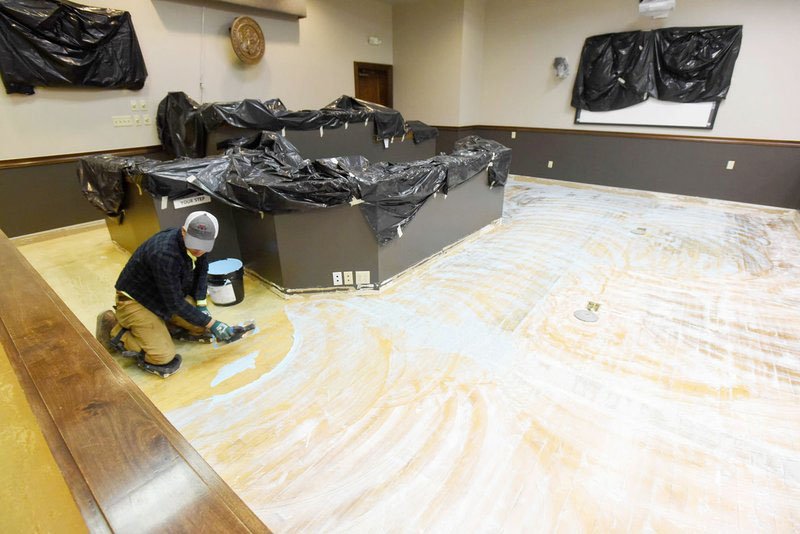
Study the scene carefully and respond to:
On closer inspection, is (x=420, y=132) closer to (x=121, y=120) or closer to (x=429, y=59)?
(x=429, y=59)

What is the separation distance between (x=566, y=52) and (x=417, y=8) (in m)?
2.63

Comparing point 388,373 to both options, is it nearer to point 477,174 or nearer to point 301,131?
point 477,174

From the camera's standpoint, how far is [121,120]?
4156 mm

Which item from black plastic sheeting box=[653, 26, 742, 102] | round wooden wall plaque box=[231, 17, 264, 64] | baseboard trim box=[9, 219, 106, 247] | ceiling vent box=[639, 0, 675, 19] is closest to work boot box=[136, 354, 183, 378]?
baseboard trim box=[9, 219, 106, 247]

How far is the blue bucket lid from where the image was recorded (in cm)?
266

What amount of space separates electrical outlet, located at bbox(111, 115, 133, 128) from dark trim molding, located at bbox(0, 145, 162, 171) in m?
0.26

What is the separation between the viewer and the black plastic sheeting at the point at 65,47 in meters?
3.34

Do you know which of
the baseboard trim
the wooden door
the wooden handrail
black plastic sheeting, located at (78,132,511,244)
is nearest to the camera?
the wooden handrail

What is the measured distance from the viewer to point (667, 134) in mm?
5301

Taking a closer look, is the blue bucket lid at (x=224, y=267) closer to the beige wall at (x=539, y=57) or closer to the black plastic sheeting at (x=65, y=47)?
the black plastic sheeting at (x=65, y=47)

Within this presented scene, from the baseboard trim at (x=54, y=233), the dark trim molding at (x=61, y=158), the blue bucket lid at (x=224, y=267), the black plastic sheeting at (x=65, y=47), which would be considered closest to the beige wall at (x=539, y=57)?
the black plastic sheeting at (x=65, y=47)

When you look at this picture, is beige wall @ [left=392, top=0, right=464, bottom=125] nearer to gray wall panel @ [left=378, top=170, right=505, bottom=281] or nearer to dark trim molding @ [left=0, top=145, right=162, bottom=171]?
gray wall panel @ [left=378, top=170, right=505, bottom=281]

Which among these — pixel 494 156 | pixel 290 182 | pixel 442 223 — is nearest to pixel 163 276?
pixel 290 182

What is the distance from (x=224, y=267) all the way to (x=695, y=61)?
20.1ft
